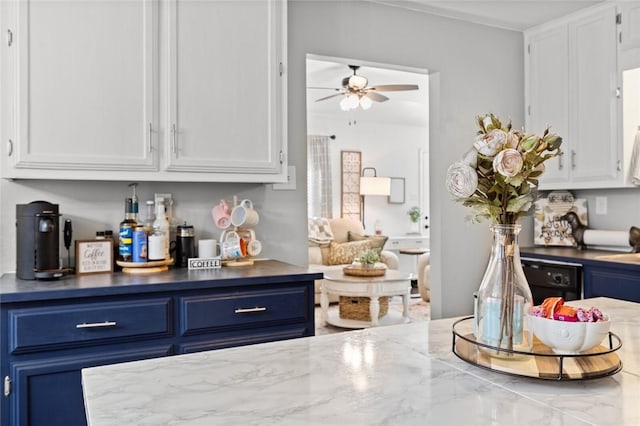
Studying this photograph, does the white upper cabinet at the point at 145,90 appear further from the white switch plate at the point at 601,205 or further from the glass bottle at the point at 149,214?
the white switch plate at the point at 601,205

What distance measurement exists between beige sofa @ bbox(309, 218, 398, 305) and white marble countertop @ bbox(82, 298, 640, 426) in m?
4.42

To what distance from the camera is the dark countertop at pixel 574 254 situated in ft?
9.83

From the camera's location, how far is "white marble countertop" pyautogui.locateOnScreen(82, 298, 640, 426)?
34.4 inches

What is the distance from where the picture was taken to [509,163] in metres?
1.05

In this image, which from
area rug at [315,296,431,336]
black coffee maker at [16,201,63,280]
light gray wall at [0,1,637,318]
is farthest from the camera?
area rug at [315,296,431,336]

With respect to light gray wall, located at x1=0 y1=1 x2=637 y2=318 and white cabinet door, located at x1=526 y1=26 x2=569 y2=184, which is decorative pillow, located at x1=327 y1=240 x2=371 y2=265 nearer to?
light gray wall, located at x1=0 y1=1 x2=637 y2=318

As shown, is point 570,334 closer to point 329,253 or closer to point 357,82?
point 357,82

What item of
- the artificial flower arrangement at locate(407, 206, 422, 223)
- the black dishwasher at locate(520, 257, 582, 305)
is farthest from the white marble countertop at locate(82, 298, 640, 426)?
the artificial flower arrangement at locate(407, 206, 422, 223)

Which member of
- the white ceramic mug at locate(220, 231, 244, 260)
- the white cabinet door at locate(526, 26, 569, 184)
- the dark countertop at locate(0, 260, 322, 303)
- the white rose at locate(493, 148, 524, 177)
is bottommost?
the dark countertop at locate(0, 260, 322, 303)

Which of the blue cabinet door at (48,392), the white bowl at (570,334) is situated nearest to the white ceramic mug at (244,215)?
the blue cabinet door at (48,392)

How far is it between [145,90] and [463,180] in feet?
5.92

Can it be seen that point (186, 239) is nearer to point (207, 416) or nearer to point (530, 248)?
point (207, 416)

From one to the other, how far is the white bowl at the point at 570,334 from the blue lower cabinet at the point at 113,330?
145 cm

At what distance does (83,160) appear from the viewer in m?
2.31
